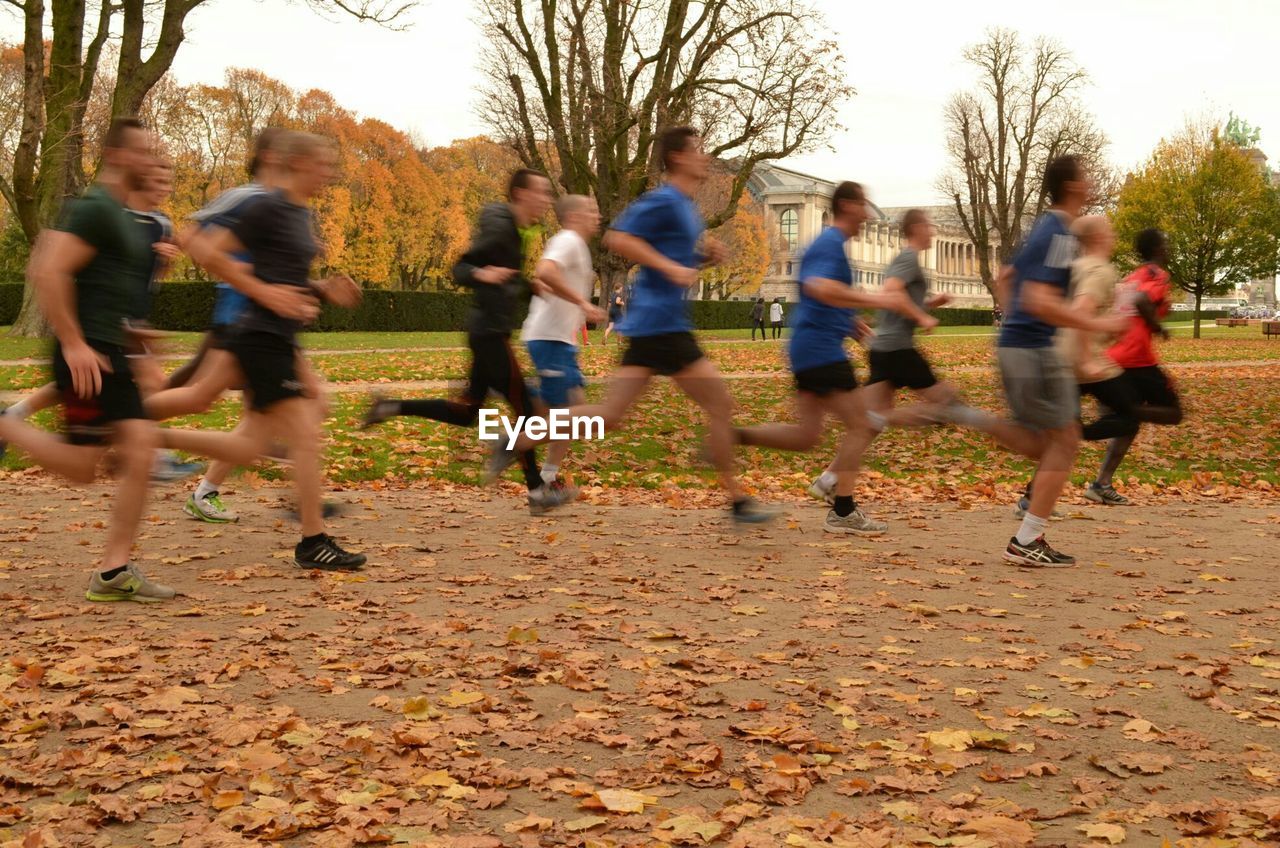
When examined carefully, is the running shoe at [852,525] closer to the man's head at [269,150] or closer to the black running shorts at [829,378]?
the black running shorts at [829,378]

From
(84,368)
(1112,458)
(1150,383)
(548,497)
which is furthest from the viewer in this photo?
(1112,458)

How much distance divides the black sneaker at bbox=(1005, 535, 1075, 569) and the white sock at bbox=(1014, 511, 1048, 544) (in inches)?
0.9

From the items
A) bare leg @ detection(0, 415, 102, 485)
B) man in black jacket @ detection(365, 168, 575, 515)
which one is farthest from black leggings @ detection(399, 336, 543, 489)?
bare leg @ detection(0, 415, 102, 485)

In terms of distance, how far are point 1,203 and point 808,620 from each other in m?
60.7

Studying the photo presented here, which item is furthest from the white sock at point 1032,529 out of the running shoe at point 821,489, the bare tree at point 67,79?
the bare tree at point 67,79

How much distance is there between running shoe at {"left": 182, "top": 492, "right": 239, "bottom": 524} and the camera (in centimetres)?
767

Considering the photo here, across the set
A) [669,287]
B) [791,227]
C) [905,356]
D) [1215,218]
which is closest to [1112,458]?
[905,356]

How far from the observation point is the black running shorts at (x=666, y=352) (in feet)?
21.9

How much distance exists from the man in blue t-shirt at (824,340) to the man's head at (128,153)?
11.0 ft

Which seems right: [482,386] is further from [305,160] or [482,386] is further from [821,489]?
[821,489]

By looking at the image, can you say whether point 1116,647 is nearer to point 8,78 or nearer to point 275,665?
point 275,665

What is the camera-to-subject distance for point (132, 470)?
210 inches

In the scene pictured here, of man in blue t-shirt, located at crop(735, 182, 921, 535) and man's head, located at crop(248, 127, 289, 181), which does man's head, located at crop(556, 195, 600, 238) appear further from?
man's head, located at crop(248, 127, 289, 181)

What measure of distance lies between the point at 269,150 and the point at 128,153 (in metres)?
0.62
